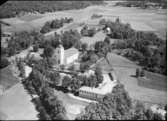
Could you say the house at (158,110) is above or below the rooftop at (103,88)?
below

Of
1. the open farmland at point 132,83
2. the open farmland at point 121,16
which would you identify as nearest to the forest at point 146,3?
the open farmland at point 121,16

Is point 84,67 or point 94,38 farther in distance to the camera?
point 94,38

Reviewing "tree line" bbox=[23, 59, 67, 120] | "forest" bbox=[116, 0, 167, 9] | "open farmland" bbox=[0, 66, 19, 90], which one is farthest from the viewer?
"open farmland" bbox=[0, 66, 19, 90]

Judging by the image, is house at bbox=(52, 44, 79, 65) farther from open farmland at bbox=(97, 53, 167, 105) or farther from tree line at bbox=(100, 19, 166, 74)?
tree line at bbox=(100, 19, 166, 74)

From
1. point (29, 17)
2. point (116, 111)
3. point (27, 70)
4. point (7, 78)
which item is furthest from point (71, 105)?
point (29, 17)

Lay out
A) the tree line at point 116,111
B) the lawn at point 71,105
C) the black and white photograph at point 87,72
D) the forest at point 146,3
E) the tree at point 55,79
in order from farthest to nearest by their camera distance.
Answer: the tree at point 55,79
the forest at point 146,3
the lawn at point 71,105
the black and white photograph at point 87,72
the tree line at point 116,111

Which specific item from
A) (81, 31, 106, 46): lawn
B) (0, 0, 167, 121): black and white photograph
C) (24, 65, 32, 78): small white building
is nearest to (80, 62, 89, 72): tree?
(0, 0, 167, 121): black and white photograph

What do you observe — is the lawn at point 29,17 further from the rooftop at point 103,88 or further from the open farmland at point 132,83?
the rooftop at point 103,88

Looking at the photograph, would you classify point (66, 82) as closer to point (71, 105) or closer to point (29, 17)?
point (71, 105)
